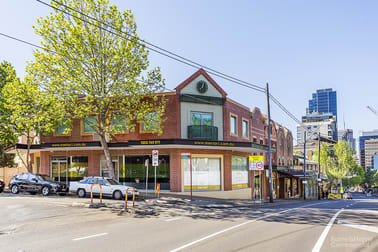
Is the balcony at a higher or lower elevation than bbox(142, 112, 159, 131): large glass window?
lower

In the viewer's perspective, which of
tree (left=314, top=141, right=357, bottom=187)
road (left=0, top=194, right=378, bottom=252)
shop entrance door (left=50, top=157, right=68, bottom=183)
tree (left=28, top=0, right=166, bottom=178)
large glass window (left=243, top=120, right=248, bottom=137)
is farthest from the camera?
tree (left=314, top=141, right=357, bottom=187)

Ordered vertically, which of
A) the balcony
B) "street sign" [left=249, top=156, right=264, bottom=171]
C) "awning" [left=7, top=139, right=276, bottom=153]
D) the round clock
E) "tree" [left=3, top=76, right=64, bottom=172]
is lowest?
"street sign" [left=249, top=156, right=264, bottom=171]

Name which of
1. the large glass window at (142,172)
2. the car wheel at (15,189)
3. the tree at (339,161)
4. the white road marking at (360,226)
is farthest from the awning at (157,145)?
the tree at (339,161)

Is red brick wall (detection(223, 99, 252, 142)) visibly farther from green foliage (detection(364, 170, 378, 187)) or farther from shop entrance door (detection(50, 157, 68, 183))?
green foliage (detection(364, 170, 378, 187))

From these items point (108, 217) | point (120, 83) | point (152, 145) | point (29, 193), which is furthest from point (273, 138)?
point (108, 217)

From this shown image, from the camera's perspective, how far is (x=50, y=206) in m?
17.6

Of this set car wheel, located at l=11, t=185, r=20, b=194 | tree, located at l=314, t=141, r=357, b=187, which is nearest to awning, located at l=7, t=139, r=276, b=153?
car wheel, located at l=11, t=185, r=20, b=194

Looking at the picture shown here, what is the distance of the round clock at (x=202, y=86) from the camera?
27.0 meters

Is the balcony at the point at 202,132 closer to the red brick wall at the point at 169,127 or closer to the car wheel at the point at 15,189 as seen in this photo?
the red brick wall at the point at 169,127

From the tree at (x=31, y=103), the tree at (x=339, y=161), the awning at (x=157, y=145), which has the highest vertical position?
the tree at (x=31, y=103)

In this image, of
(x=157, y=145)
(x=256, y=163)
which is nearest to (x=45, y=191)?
(x=157, y=145)

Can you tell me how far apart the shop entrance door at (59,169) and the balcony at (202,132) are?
11592 mm

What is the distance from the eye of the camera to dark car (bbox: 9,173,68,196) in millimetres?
23031

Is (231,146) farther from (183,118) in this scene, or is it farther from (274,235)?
(274,235)
